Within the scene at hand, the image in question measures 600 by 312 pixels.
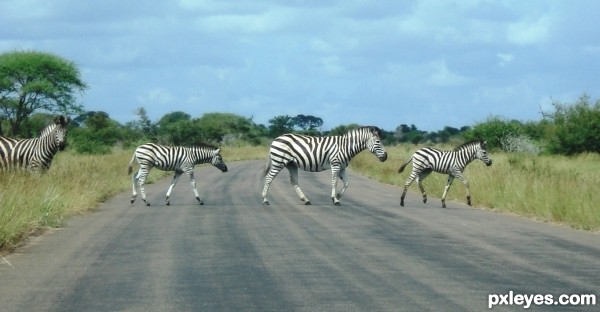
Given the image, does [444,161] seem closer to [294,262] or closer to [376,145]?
[376,145]

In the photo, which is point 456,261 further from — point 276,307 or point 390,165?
point 390,165

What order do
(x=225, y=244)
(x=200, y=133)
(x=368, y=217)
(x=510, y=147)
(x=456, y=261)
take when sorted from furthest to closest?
(x=200, y=133) → (x=510, y=147) → (x=368, y=217) → (x=225, y=244) → (x=456, y=261)

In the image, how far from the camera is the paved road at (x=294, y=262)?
971cm

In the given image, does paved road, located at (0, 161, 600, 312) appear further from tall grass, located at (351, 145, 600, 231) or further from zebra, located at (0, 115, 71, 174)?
zebra, located at (0, 115, 71, 174)

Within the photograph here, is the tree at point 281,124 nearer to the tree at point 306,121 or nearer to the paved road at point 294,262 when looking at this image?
the tree at point 306,121

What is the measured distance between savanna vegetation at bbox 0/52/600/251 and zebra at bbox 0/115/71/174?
43 centimetres

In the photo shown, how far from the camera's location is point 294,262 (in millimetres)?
12422

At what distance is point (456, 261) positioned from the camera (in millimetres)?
12594

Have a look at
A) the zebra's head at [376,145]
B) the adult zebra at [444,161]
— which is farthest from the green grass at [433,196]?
the zebra's head at [376,145]

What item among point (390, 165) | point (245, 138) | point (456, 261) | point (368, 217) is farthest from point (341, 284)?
point (245, 138)

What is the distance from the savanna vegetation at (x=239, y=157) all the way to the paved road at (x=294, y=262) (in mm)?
860

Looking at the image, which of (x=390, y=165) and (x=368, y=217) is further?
(x=390, y=165)

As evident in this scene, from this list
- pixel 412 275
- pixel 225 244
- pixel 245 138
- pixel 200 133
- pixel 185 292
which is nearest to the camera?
pixel 185 292

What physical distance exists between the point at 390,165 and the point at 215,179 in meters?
10.2
